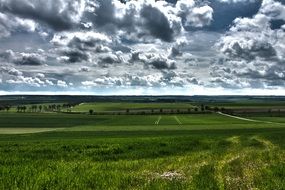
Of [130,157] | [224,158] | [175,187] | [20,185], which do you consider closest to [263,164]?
[224,158]

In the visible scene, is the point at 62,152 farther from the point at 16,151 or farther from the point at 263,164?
the point at 263,164

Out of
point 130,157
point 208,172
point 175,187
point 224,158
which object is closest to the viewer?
point 175,187

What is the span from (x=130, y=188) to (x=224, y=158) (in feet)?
39.9

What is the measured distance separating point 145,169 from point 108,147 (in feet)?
44.6

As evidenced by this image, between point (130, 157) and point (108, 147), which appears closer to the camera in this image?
point (130, 157)

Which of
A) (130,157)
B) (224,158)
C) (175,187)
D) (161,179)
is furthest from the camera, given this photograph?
(130,157)

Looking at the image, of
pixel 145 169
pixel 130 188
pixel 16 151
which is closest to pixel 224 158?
pixel 145 169

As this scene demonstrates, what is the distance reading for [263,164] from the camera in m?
25.4

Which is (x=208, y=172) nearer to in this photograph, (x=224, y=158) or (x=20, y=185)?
(x=224, y=158)

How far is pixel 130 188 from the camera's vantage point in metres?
18.5

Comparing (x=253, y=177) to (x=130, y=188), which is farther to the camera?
(x=253, y=177)

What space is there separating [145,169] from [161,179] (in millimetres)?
4167

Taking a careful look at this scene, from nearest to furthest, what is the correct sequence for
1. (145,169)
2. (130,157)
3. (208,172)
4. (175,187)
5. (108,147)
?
(175,187) → (208,172) → (145,169) → (130,157) → (108,147)

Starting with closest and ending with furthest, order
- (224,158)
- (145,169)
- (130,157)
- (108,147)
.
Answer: (145,169), (224,158), (130,157), (108,147)
